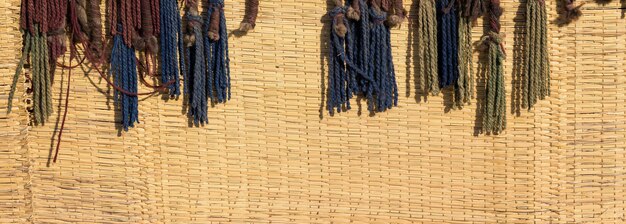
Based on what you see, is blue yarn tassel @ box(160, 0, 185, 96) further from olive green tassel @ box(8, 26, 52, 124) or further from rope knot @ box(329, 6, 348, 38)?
rope knot @ box(329, 6, 348, 38)

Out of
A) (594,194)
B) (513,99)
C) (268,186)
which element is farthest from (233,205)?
(594,194)

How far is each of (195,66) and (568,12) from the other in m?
1.39

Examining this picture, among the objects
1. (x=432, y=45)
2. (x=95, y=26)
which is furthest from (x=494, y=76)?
(x=95, y=26)

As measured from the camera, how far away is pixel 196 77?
10.5 ft

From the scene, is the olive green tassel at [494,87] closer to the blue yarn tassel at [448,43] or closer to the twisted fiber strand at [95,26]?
the blue yarn tassel at [448,43]

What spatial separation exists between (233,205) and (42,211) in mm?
766

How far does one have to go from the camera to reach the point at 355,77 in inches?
126

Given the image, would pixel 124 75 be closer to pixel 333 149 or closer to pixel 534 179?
pixel 333 149

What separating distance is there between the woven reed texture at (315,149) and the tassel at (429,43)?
50 millimetres

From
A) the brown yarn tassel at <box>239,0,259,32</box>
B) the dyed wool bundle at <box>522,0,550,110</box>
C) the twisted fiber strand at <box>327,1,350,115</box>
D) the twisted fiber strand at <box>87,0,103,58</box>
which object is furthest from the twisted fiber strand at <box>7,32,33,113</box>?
the dyed wool bundle at <box>522,0,550,110</box>

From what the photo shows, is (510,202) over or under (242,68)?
under

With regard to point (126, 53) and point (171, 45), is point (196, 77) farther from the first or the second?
point (126, 53)

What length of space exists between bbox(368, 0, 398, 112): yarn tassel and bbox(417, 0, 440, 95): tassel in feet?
0.38

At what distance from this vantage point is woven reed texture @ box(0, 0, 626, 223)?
3172mm
